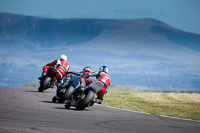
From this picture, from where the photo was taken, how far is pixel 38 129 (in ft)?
35.2

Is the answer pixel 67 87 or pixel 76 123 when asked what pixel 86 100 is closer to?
pixel 67 87

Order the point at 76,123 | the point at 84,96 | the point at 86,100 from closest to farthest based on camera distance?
the point at 76,123, the point at 86,100, the point at 84,96

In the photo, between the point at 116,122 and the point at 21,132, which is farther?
the point at 116,122

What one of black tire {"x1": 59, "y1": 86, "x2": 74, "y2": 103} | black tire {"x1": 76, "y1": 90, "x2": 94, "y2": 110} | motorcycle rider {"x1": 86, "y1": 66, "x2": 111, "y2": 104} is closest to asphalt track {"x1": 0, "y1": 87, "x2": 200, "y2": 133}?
black tire {"x1": 76, "y1": 90, "x2": 94, "y2": 110}

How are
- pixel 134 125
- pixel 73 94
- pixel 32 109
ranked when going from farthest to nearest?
pixel 73 94 < pixel 32 109 < pixel 134 125

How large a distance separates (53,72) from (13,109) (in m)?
8.47

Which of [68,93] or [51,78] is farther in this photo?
[51,78]

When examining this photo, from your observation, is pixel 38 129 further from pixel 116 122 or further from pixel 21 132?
pixel 116 122

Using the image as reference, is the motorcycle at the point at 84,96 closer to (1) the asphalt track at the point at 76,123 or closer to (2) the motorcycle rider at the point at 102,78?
(2) the motorcycle rider at the point at 102,78

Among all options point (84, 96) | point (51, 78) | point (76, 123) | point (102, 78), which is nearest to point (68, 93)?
point (84, 96)

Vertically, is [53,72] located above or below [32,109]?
above

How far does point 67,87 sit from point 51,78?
5.60 meters

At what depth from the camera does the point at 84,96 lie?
52.9ft

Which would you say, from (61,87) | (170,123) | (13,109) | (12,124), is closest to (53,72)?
(61,87)
